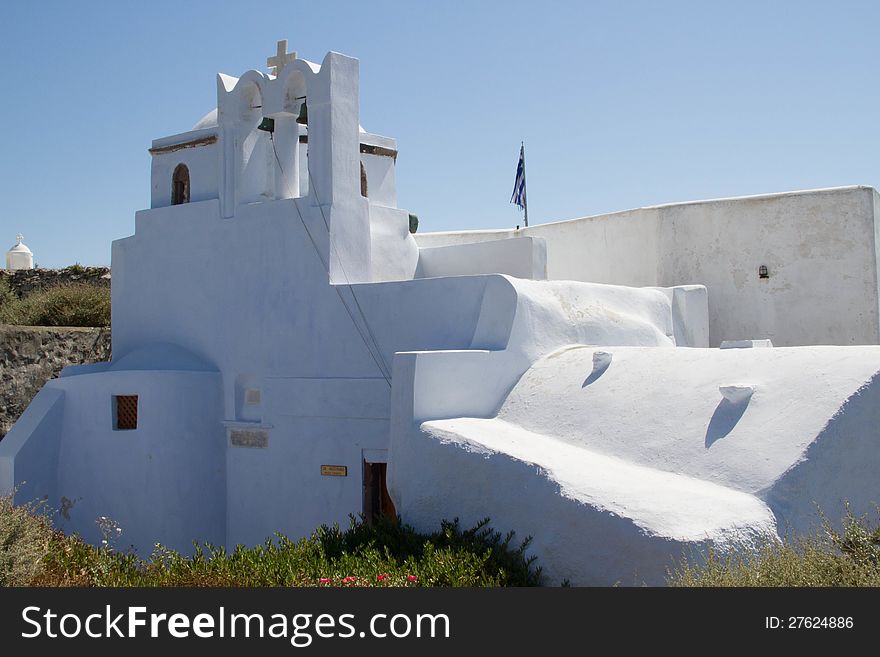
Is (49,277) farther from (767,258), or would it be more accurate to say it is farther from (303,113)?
(767,258)

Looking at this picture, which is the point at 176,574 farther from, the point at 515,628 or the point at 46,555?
the point at 515,628

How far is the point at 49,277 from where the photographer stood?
2148cm

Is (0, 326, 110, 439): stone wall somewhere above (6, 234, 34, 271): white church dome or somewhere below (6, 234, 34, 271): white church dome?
below

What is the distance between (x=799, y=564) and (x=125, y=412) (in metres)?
8.82

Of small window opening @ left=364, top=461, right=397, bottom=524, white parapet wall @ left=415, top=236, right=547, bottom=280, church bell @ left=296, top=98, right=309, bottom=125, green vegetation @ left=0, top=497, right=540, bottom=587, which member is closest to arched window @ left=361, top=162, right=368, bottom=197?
white parapet wall @ left=415, top=236, right=547, bottom=280

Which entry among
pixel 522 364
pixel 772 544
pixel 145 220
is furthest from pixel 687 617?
pixel 145 220

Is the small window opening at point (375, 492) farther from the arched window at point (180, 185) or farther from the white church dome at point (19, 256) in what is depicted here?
the white church dome at point (19, 256)

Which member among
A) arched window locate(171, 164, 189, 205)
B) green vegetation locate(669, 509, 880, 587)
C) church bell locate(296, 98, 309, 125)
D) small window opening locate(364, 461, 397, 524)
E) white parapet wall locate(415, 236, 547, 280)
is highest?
church bell locate(296, 98, 309, 125)

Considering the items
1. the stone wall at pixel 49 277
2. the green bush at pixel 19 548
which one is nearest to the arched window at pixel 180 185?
the green bush at pixel 19 548

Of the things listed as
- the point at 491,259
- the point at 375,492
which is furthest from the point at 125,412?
the point at 491,259

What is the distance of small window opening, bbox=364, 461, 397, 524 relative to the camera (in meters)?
10.3

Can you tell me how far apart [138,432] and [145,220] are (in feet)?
10.8

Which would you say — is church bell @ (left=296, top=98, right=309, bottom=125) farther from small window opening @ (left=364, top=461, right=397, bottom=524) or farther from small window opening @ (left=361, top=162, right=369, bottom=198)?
small window opening @ (left=364, top=461, right=397, bottom=524)

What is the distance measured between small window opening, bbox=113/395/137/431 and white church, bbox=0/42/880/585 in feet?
0.14
